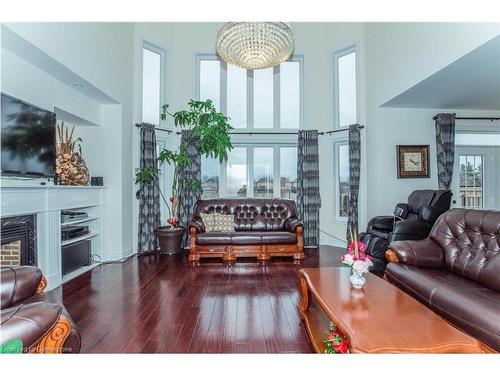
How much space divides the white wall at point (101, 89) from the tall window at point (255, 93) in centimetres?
161

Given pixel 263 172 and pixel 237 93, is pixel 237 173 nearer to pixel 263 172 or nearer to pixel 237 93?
pixel 263 172

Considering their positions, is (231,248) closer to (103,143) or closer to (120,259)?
(120,259)

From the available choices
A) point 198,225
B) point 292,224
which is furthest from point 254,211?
point 198,225

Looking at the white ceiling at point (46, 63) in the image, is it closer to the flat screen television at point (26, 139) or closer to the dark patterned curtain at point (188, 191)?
the flat screen television at point (26, 139)

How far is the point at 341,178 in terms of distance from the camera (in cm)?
551

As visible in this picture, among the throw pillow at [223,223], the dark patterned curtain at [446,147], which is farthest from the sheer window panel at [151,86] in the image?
the dark patterned curtain at [446,147]

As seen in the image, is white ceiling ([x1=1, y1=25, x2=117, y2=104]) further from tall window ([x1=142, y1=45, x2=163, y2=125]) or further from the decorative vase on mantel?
the decorative vase on mantel

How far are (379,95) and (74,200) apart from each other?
5203 mm

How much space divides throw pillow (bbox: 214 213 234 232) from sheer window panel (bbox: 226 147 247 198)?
1.15m

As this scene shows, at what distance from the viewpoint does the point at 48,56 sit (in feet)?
9.40

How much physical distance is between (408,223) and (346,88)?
3105 mm

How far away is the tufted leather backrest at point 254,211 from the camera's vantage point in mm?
4777
